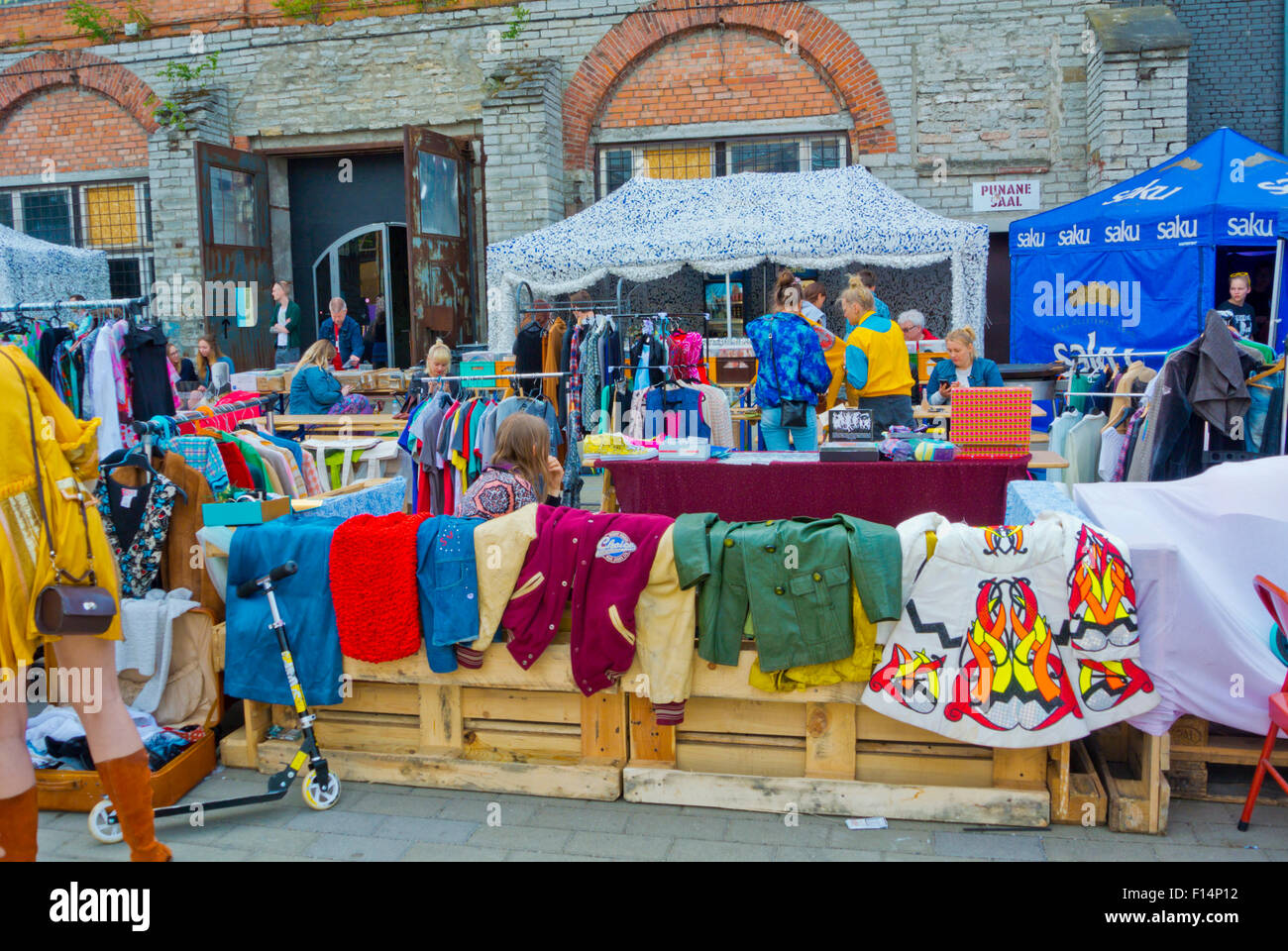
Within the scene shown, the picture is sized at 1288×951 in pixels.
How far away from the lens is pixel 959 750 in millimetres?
3982

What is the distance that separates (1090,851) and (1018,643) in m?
0.76

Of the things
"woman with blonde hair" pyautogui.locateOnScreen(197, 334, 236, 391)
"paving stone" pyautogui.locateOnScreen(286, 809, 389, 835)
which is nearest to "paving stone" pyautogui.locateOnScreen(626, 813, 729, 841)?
"paving stone" pyautogui.locateOnScreen(286, 809, 389, 835)

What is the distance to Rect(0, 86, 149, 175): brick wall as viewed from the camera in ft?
50.8

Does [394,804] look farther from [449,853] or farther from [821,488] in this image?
[821,488]

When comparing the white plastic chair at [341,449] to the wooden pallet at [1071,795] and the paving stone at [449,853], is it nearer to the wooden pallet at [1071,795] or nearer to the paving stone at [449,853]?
the paving stone at [449,853]

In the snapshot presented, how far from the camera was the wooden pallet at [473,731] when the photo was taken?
4203mm

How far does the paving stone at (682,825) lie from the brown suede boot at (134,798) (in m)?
1.67

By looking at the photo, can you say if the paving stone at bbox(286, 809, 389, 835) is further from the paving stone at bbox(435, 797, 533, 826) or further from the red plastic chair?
the red plastic chair

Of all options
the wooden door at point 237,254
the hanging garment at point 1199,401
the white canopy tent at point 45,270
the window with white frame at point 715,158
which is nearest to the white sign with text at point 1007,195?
the window with white frame at point 715,158

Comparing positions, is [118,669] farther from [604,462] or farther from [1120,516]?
[1120,516]

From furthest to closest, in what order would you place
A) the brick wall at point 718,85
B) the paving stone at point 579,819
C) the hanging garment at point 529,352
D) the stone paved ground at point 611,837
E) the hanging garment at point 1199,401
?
1. the brick wall at point 718,85
2. the hanging garment at point 529,352
3. the hanging garment at point 1199,401
4. the paving stone at point 579,819
5. the stone paved ground at point 611,837

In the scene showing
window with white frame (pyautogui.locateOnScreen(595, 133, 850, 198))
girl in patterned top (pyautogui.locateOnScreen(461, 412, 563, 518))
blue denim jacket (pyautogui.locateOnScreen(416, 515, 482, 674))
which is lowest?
blue denim jacket (pyautogui.locateOnScreen(416, 515, 482, 674))

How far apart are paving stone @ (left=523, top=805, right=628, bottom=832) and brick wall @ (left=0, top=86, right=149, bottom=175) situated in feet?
47.8

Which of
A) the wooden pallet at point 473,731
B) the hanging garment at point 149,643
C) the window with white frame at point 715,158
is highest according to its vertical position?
the window with white frame at point 715,158
